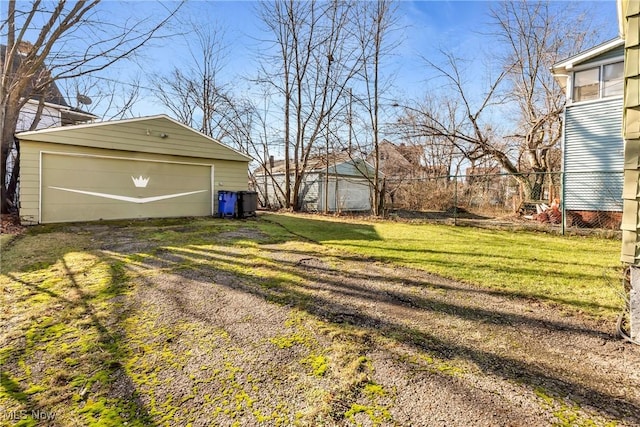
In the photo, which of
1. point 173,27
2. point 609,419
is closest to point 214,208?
point 173,27

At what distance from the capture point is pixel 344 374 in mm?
1873

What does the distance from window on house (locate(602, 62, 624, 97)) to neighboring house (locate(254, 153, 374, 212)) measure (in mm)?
9307

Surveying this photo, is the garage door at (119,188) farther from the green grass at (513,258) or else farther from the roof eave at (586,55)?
the roof eave at (586,55)

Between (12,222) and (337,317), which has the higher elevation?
(12,222)

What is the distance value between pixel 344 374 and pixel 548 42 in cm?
1785

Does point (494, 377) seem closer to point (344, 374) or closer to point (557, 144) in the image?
point (344, 374)

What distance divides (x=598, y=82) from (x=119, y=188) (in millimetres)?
14848

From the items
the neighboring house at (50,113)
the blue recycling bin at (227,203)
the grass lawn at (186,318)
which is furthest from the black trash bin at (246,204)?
the neighboring house at (50,113)

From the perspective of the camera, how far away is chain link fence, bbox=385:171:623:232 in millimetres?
9219

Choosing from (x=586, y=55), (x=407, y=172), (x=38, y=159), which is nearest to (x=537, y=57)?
(x=586, y=55)

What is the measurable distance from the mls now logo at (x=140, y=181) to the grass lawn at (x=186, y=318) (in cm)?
349

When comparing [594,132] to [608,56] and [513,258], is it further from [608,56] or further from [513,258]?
[513,258]

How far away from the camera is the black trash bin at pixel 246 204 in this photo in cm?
1061

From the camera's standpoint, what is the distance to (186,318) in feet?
8.71
